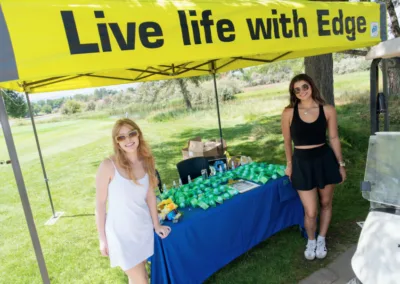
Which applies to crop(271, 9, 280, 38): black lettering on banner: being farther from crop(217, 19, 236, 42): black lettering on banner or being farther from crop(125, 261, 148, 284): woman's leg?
crop(125, 261, 148, 284): woman's leg

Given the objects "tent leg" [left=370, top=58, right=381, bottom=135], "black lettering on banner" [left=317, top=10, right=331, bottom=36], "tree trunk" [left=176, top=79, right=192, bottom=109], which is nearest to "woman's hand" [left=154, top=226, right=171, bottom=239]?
"tent leg" [left=370, top=58, right=381, bottom=135]

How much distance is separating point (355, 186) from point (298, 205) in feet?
6.85

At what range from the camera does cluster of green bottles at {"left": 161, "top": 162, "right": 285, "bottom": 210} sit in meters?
2.61

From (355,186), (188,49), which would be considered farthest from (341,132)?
(188,49)

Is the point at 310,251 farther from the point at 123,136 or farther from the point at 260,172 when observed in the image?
the point at 123,136

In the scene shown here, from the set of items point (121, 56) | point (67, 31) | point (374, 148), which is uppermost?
point (67, 31)

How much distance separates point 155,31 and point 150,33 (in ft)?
0.13

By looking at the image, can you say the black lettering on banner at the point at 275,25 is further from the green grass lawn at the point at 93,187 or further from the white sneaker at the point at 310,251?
the green grass lawn at the point at 93,187

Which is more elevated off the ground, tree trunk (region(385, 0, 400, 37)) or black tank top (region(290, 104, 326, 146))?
tree trunk (region(385, 0, 400, 37))

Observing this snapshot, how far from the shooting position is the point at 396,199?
1877mm

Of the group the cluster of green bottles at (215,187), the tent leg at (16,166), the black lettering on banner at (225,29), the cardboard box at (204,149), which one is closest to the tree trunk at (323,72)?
the cardboard box at (204,149)

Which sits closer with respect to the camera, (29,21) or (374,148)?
(29,21)

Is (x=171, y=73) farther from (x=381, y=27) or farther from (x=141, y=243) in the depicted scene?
(x=141, y=243)

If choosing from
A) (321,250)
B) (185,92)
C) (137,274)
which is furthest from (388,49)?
(185,92)
